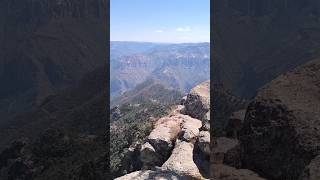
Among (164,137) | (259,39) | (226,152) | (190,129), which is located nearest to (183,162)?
(164,137)

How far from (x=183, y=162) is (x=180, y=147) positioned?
1.36 meters

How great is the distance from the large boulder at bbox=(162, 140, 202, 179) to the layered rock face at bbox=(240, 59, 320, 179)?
6.25 m

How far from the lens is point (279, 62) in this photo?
32.6ft

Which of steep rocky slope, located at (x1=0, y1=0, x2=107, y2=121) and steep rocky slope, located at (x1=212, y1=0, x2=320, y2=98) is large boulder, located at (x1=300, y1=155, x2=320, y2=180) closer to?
steep rocky slope, located at (x1=212, y1=0, x2=320, y2=98)

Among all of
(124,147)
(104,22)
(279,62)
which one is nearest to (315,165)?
(279,62)

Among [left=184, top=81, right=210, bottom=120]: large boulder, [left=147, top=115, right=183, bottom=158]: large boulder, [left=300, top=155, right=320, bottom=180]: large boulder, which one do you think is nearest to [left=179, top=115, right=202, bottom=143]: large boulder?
[left=147, top=115, right=183, bottom=158]: large boulder

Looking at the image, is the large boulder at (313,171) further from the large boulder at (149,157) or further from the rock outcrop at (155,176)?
the large boulder at (149,157)

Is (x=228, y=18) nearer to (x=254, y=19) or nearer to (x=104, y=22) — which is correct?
(x=254, y=19)

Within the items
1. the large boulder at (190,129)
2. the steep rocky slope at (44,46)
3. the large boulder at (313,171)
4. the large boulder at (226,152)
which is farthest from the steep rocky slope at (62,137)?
the large boulder at (190,129)

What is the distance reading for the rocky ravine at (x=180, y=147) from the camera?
1516 cm

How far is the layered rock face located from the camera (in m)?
7.50

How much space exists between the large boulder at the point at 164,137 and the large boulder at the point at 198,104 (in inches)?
57.6

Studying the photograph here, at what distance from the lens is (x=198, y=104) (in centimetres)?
2133

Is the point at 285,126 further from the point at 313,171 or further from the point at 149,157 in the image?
the point at 149,157
